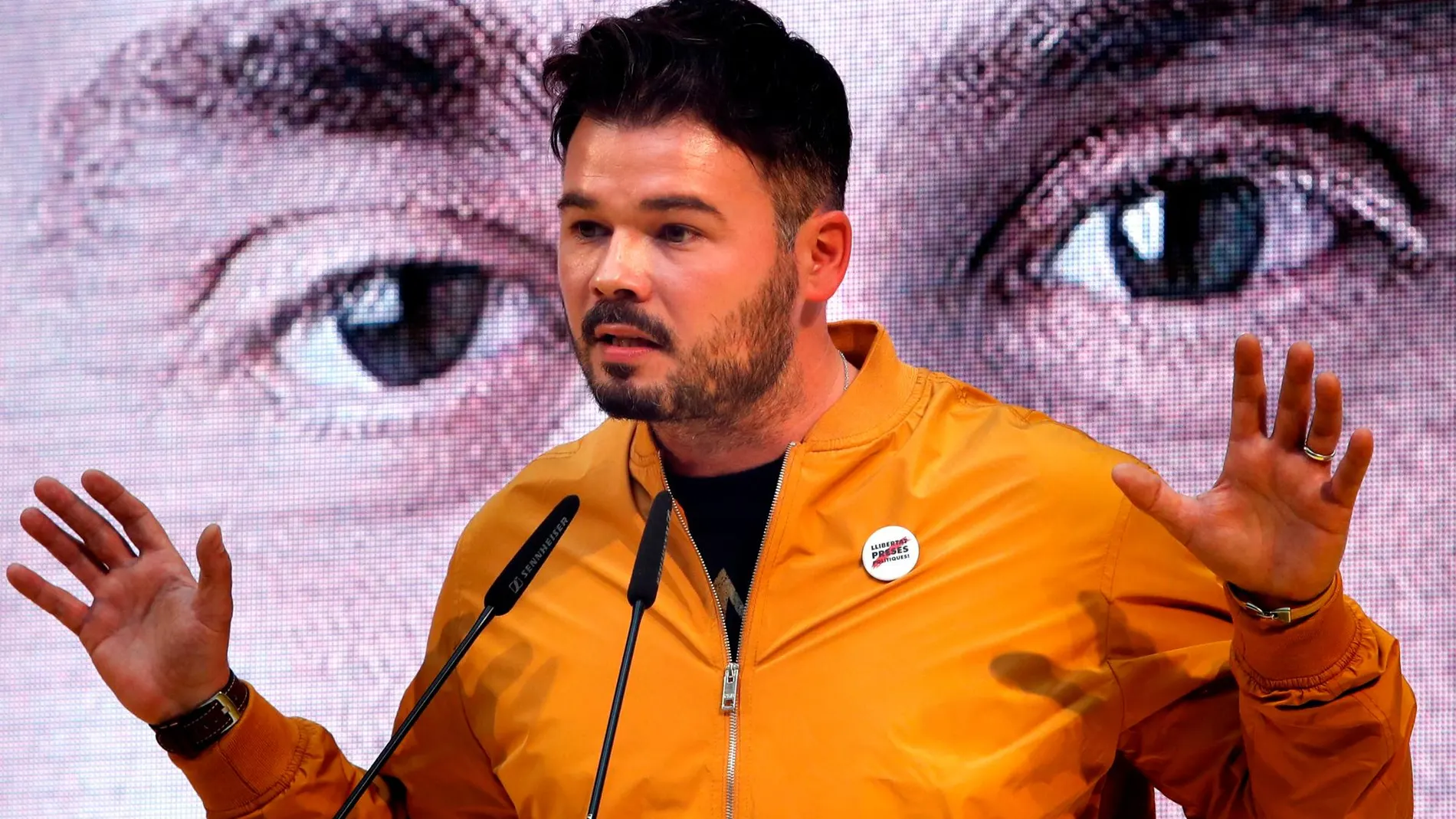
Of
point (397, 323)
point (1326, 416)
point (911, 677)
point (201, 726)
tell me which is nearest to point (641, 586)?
point (911, 677)

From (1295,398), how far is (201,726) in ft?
4.17

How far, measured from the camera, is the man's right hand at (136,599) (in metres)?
1.85

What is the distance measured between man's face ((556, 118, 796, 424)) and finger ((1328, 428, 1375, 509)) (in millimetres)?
729

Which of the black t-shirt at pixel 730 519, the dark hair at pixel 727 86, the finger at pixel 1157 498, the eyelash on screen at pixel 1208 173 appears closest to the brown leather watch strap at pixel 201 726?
the black t-shirt at pixel 730 519

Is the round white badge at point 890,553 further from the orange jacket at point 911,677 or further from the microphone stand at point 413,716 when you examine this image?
the microphone stand at point 413,716

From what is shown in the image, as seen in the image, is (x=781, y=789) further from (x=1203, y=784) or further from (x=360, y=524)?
(x=360, y=524)

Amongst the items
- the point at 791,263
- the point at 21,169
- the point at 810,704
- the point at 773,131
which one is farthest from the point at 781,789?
the point at 21,169

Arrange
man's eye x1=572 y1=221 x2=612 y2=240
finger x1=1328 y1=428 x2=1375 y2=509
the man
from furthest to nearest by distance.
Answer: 1. the man
2. man's eye x1=572 y1=221 x2=612 y2=240
3. finger x1=1328 y1=428 x2=1375 y2=509

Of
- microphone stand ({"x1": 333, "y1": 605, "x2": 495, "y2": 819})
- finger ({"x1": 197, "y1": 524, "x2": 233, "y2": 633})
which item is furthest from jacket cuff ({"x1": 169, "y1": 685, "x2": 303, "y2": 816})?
microphone stand ({"x1": 333, "y1": 605, "x2": 495, "y2": 819})

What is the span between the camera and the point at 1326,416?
1.50 metres

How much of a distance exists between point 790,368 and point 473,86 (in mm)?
961

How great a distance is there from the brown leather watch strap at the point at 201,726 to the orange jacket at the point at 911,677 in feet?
0.06

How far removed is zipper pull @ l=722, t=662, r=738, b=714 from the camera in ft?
6.03

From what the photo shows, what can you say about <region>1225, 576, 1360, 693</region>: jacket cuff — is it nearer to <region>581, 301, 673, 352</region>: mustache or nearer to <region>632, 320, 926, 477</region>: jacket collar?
<region>632, 320, 926, 477</region>: jacket collar
